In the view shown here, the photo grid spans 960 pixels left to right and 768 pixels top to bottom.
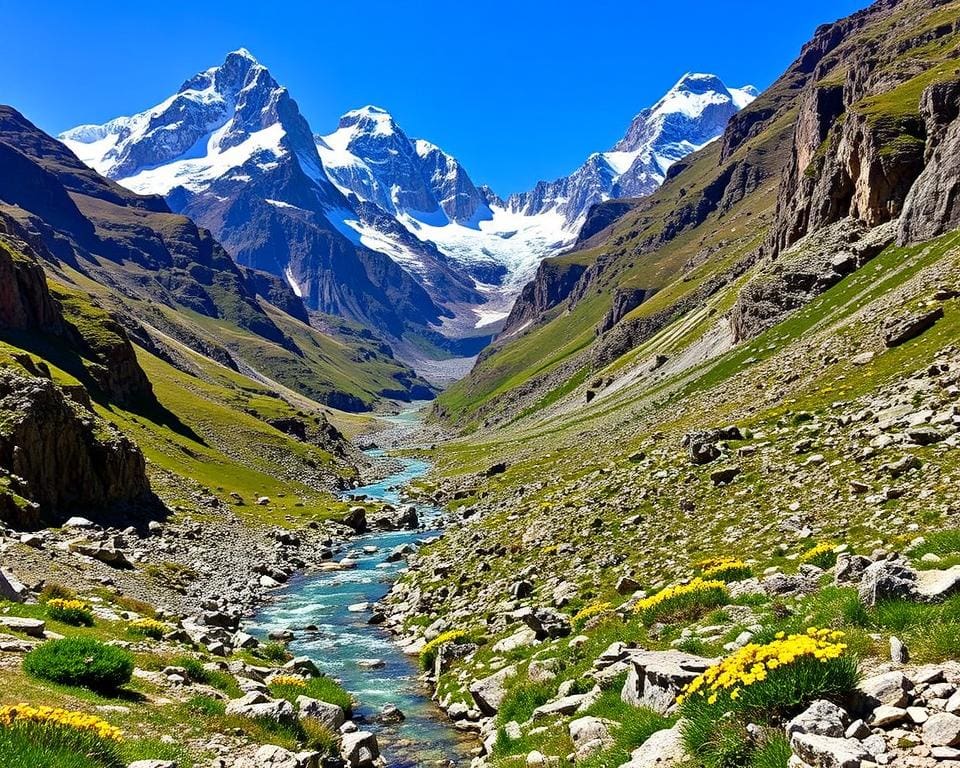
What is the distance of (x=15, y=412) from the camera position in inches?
2031

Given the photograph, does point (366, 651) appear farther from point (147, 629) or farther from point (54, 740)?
point (54, 740)

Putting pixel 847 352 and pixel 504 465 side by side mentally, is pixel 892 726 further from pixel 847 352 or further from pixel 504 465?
pixel 504 465

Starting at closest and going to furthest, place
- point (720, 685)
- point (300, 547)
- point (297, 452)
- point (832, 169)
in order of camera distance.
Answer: point (720, 685) → point (300, 547) → point (832, 169) → point (297, 452)

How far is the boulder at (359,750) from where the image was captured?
17672mm

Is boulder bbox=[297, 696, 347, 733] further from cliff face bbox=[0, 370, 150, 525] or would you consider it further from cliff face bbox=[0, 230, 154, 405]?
cliff face bbox=[0, 230, 154, 405]

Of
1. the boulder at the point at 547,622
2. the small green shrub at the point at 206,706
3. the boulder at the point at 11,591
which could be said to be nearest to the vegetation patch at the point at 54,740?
the small green shrub at the point at 206,706

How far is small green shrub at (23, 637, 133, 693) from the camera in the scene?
15.1 metres

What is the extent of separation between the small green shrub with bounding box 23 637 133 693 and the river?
8.46 metres

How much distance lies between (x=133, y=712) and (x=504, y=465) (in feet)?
305

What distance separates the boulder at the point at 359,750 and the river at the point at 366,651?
1082mm

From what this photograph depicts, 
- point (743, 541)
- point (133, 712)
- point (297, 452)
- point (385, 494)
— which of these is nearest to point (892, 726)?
point (133, 712)

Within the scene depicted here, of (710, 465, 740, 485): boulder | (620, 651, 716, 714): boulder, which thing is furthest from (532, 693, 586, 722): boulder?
(710, 465, 740, 485): boulder

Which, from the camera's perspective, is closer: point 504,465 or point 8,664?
point 8,664

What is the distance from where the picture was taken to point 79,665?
15.6m
